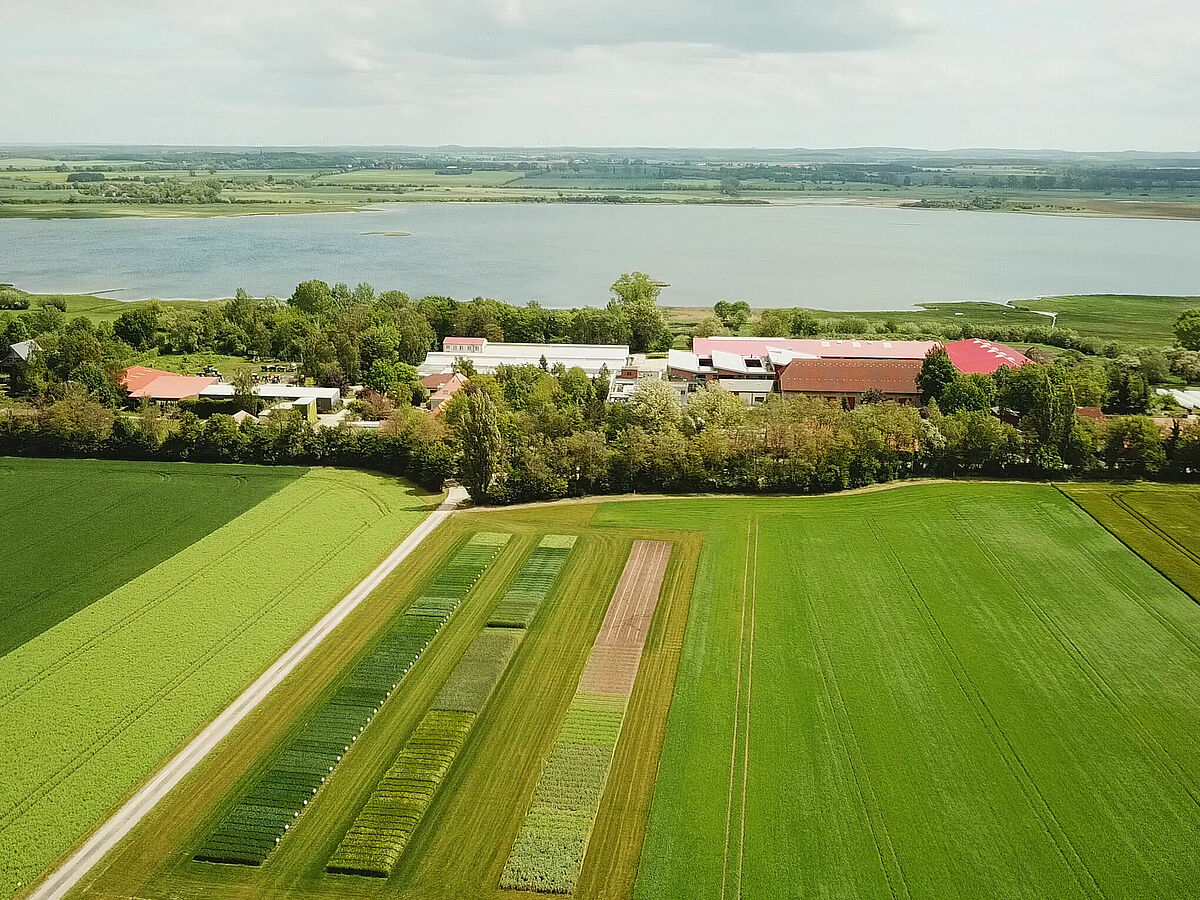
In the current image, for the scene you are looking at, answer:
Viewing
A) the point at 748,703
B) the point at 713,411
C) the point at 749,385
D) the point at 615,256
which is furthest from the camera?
the point at 615,256

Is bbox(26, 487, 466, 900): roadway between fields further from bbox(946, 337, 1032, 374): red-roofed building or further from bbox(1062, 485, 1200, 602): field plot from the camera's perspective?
bbox(946, 337, 1032, 374): red-roofed building

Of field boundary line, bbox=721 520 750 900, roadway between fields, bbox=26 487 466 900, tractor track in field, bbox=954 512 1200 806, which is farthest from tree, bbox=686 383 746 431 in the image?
roadway between fields, bbox=26 487 466 900

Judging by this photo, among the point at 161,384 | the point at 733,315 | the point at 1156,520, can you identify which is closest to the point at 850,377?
the point at 1156,520

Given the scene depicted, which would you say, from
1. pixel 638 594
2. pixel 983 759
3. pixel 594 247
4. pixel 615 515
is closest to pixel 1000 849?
pixel 983 759

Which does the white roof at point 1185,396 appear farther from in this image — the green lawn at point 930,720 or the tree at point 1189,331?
the green lawn at point 930,720

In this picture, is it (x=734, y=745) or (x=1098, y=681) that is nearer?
(x=734, y=745)

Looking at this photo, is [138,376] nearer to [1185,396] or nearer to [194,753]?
[194,753]
